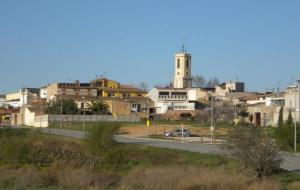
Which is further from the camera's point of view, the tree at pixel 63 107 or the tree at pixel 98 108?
the tree at pixel 98 108

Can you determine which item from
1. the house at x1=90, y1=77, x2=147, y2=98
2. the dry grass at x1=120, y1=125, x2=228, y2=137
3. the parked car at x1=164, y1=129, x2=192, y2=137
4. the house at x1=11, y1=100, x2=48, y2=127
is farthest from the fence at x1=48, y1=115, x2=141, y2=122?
the house at x1=90, y1=77, x2=147, y2=98

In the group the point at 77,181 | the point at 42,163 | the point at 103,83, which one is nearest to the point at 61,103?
the point at 103,83

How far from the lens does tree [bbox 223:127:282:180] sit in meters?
29.1

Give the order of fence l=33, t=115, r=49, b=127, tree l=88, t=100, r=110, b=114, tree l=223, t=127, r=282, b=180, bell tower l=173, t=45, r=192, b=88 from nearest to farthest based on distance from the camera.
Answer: tree l=223, t=127, r=282, b=180, fence l=33, t=115, r=49, b=127, tree l=88, t=100, r=110, b=114, bell tower l=173, t=45, r=192, b=88

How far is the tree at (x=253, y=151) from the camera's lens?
2912cm

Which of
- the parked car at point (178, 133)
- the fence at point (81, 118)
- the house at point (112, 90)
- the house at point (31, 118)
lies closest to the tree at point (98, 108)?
the fence at point (81, 118)

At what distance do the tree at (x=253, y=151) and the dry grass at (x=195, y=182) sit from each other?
0.82 meters

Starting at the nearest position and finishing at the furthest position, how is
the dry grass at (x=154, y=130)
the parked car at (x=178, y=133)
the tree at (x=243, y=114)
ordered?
the parked car at (x=178, y=133), the dry grass at (x=154, y=130), the tree at (x=243, y=114)

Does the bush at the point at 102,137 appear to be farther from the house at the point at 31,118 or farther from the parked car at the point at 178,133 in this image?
the house at the point at 31,118

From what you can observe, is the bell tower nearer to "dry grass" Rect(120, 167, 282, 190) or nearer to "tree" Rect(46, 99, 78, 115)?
"tree" Rect(46, 99, 78, 115)

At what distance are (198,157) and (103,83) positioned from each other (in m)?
138

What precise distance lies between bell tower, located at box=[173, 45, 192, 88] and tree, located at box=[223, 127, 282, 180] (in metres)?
158

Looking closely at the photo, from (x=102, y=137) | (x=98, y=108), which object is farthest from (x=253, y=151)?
(x=98, y=108)

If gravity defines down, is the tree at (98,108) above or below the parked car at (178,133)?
above
